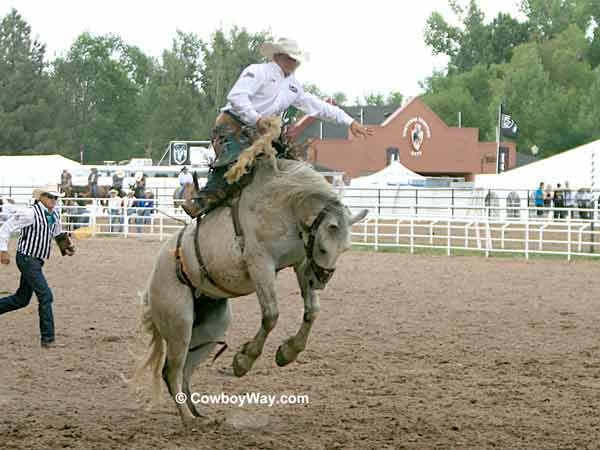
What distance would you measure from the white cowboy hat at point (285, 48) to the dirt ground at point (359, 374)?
2336mm

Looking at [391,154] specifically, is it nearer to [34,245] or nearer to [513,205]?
[513,205]

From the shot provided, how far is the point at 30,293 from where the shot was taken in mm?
9055

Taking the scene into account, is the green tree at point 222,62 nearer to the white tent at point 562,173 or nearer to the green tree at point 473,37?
the green tree at point 473,37

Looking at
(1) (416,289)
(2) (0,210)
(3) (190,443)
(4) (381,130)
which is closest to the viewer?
(3) (190,443)

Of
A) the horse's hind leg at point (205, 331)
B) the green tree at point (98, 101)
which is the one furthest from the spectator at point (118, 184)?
the green tree at point (98, 101)

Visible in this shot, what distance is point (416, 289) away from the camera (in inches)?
545

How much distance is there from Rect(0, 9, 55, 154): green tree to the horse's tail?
58.8 meters

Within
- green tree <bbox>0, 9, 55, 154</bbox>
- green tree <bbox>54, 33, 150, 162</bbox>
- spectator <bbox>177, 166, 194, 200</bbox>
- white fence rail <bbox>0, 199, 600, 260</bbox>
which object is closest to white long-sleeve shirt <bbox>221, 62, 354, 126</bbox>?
white fence rail <bbox>0, 199, 600, 260</bbox>

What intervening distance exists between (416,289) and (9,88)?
5543 centimetres

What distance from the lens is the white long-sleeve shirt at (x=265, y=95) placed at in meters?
6.00

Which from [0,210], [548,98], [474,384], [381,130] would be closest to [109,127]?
[381,130]

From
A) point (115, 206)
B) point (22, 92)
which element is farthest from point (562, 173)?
point (22, 92)

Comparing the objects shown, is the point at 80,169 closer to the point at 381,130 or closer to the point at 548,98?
the point at 381,130

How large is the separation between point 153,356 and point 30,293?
2.90 m
